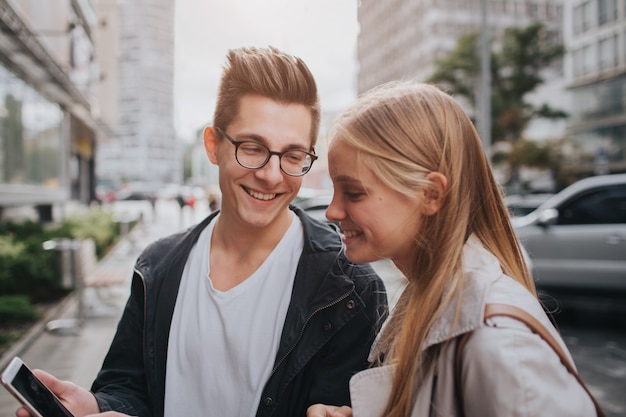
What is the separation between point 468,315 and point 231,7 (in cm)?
211

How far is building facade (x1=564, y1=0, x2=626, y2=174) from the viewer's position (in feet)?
135

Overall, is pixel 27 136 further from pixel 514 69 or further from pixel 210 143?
pixel 514 69

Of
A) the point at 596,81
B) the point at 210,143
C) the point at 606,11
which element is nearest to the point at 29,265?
the point at 210,143

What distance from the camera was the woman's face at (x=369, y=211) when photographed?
1419 millimetres

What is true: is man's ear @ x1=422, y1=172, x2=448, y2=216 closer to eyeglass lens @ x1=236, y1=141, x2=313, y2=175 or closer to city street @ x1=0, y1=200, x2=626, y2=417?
eyeglass lens @ x1=236, y1=141, x2=313, y2=175

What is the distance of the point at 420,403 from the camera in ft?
4.07

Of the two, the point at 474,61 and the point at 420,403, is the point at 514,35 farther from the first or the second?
the point at 420,403

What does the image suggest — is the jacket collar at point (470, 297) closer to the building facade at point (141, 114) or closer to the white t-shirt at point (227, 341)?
the white t-shirt at point (227, 341)

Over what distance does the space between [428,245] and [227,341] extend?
0.76 m

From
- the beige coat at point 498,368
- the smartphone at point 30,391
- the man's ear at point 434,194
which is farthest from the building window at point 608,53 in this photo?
the smartphone at point 30,391

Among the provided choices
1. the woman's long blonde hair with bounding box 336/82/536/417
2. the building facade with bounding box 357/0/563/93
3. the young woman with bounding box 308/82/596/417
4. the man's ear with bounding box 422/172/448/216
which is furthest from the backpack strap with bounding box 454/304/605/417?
the building facade with bounding box 357/0/563/93

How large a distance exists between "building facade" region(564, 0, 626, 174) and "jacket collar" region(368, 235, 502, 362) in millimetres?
41349

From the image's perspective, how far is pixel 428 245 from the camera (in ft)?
4.65

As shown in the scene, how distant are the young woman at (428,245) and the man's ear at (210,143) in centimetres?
67
